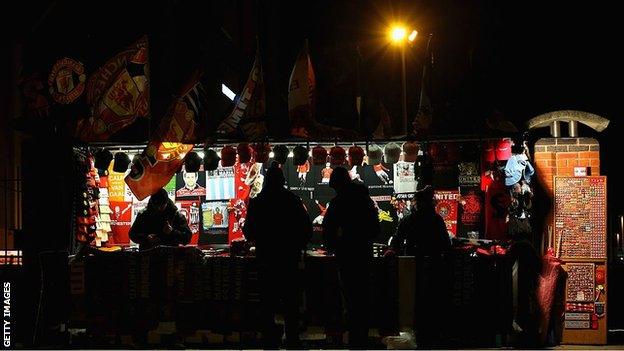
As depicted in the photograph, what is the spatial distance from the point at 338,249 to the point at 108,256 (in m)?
3.59

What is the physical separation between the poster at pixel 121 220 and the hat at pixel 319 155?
3.74m

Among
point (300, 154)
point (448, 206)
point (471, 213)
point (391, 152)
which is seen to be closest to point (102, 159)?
point (300, 154)

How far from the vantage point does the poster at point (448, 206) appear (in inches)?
465

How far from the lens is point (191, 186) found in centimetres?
1244

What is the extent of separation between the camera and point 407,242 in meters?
9.91

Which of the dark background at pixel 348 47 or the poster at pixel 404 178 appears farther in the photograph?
the dark background at pixel 348 47

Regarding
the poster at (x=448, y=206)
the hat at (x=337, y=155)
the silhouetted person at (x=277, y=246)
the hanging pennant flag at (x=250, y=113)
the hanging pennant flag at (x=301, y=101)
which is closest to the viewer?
the silhouetted person at (x=277, y=246)

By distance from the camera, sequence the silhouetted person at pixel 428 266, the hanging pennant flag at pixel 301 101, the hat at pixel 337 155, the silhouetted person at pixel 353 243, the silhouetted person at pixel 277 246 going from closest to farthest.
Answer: the silhouetted person at pixel 277 246
the silhouetted person at pixel 353 243
the silhouetted person at pixel 428 266
the hanging pennant flag at pixel 301 101
the hat at pixel 337 155

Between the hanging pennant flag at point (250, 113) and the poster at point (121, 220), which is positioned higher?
the hanging pennant flag at point (250, 113)

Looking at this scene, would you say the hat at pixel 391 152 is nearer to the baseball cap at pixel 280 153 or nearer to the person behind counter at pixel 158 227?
the baseball cap at pixel 280 153

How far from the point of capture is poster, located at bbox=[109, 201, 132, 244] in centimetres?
1239

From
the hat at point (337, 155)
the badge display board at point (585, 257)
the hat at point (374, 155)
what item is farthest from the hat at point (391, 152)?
the badge display board at point (585, 257)

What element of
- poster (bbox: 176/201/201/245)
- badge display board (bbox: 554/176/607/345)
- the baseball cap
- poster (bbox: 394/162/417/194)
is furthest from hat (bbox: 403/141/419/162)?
poster (bbox: 176/201/201/245)

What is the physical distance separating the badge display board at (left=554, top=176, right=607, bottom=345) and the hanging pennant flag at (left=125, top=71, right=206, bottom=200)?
5833 millimetres
